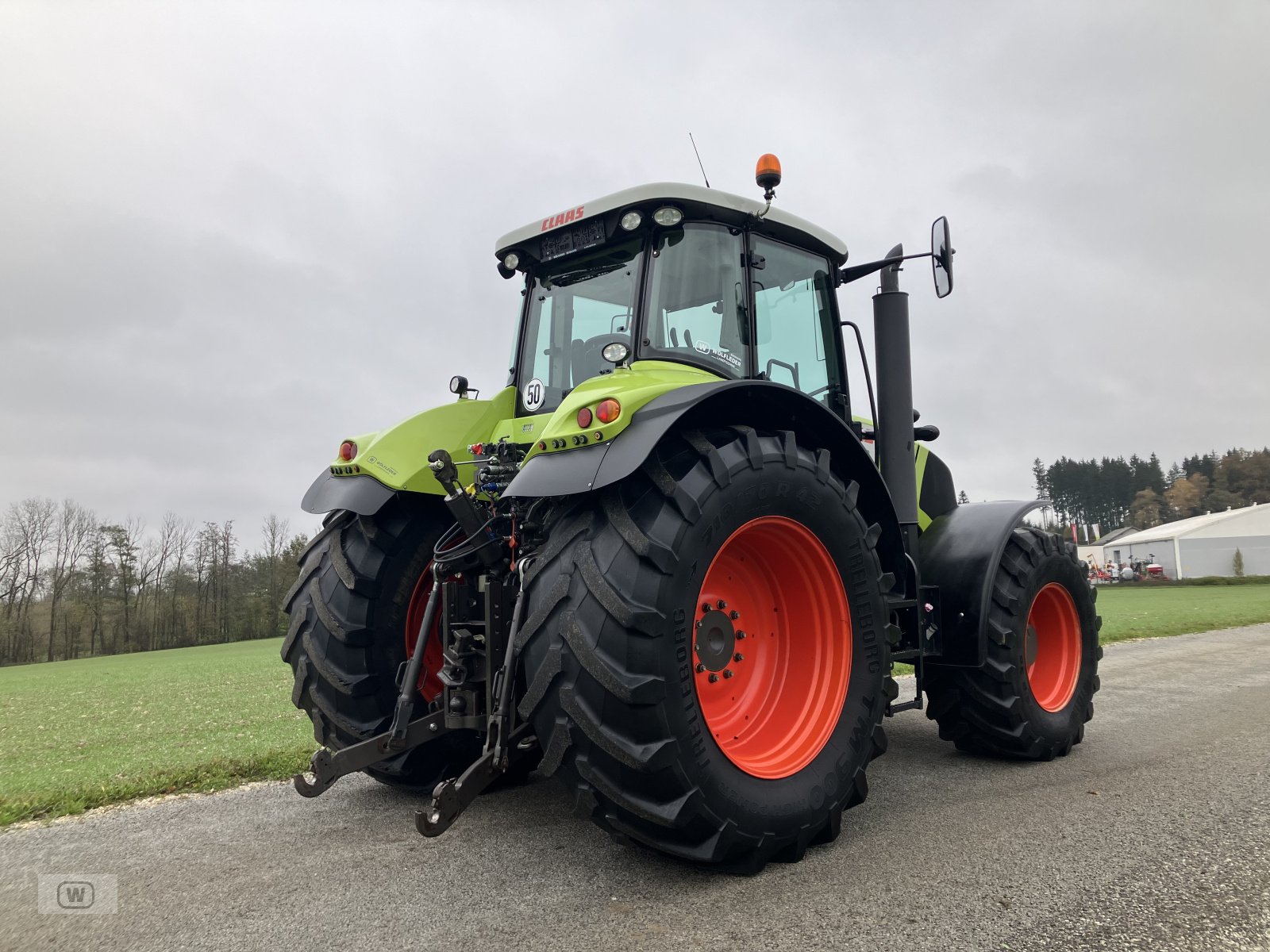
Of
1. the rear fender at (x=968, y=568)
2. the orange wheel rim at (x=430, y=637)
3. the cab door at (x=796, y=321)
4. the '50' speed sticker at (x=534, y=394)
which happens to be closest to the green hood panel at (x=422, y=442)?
the '50' speed sticker at (x=534, y=394)

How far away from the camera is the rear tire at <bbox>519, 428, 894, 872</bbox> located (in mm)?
2541

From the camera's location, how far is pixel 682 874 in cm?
279

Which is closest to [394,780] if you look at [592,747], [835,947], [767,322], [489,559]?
[489,559]

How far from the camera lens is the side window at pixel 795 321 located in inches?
161

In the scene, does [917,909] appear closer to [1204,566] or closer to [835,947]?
[835,947]

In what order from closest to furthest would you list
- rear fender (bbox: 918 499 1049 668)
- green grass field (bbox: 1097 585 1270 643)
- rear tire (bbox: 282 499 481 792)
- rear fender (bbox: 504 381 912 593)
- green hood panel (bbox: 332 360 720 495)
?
rear fender (bbox: 504 381 912 593) → green hood panel (bbox: 332 360 720 495) → rear tire (bbox: 282 499 481 792) → rear fender (bbox: 918 499 1049 668) → green grass field (bbox: 1097 585 1270 643)

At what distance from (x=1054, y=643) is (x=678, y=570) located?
11.2 ft

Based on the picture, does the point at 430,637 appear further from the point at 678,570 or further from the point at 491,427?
the point at 678,570

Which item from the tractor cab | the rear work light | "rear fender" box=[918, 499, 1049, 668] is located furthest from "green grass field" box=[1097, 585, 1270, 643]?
the rear work light

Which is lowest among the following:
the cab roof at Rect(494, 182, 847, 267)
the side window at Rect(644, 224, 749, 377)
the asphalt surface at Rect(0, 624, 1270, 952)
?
the asphalt surface at Rect(0, 624, 1270, 952)

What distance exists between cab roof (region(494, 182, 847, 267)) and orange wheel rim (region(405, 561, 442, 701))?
5.81ft

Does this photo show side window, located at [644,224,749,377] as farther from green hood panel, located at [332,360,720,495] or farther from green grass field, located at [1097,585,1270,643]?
green grass field, located at [1097,585,1270,643]

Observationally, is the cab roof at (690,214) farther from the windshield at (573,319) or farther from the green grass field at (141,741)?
the green grass field at (141,741)

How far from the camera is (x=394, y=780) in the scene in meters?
3.85
